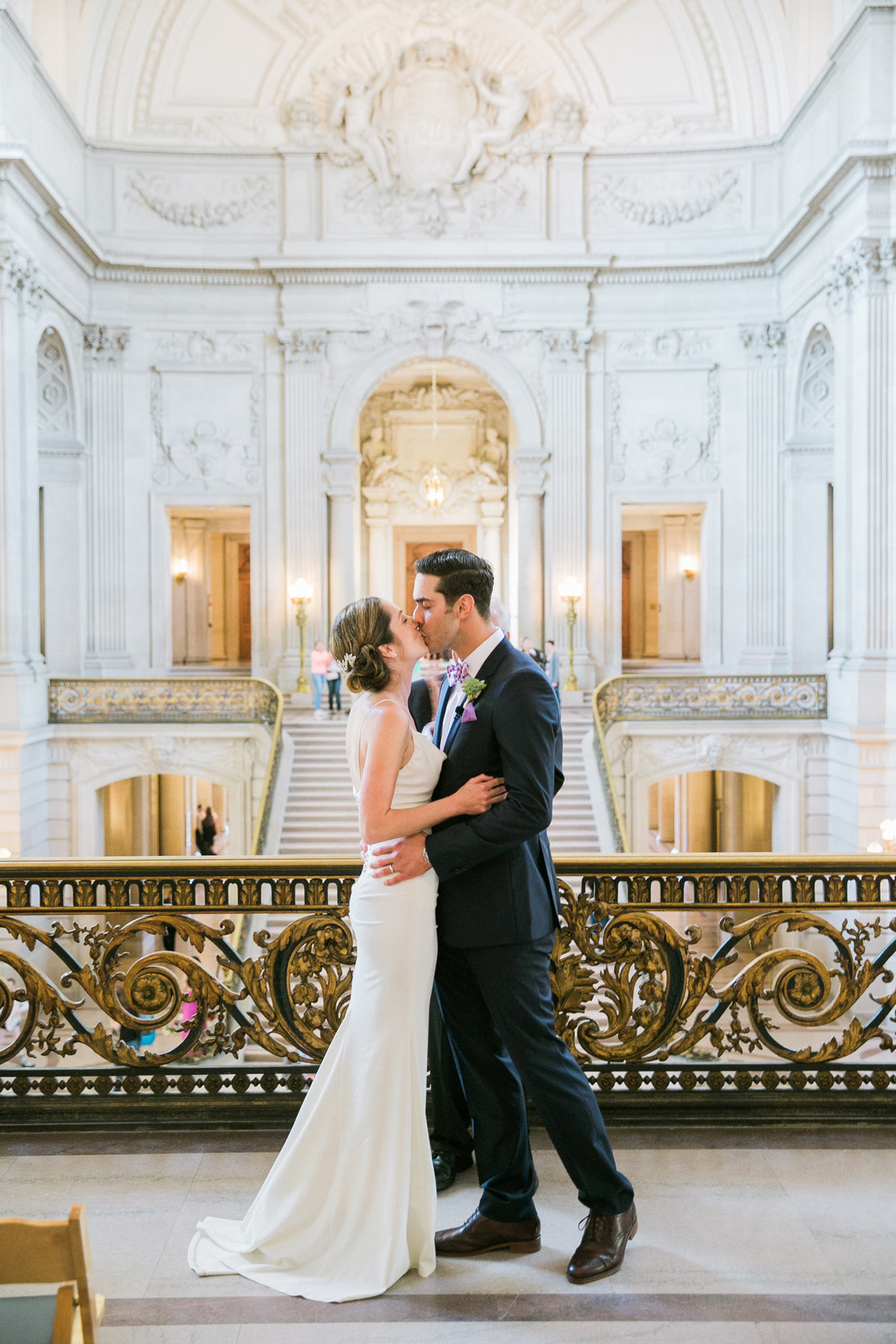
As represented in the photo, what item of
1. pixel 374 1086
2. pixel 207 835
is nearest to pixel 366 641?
pixel 374 1086

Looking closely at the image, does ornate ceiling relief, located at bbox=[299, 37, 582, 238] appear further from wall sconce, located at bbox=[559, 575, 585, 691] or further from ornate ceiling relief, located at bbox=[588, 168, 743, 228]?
wall sconce, located at bbox=[559, 575, 585, 691]

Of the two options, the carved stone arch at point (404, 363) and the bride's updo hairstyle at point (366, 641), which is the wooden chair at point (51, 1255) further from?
the carved stone arch at point (404, 363)

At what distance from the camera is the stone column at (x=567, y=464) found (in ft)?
69.8

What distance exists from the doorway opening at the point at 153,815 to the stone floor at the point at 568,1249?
1545cm

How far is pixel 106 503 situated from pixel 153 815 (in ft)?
18.9

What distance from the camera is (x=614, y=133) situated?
69.6 ft

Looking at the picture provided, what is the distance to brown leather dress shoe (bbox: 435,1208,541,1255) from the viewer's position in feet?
11.3

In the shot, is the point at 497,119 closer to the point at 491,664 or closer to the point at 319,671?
the point at 319,671

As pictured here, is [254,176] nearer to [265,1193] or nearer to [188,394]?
[188,394]

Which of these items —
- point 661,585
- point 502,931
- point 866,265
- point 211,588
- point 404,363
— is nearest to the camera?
point 502,931

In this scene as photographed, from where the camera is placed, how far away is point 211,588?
27594 mm

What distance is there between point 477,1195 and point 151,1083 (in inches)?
52.3

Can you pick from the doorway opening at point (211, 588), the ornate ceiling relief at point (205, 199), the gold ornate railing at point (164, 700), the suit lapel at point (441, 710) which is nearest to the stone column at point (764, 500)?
the ornate ceiling relief at point (205, 199)

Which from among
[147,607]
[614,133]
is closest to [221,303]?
[147,607]
